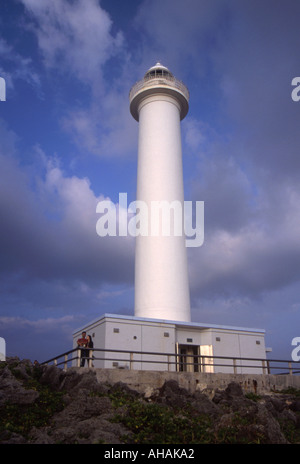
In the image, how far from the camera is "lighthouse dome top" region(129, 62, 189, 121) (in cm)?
3123

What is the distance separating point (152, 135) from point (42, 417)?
21.3 m

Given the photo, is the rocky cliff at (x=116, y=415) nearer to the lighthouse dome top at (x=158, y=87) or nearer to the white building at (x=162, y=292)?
the white building at (x=162, y=292)

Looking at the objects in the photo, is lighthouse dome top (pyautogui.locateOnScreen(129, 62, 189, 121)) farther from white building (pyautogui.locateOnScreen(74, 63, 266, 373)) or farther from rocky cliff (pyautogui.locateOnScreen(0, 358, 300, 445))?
rocky cliff (pyautogui.locateOnScreen(0, 358, 300, 445))

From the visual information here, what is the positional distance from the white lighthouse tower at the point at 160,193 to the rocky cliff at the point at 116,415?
10.0 metres

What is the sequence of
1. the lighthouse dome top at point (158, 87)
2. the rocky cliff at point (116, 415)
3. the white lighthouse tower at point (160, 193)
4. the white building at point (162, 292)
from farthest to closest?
the lighthouse dome top at point (158, 87), the white lighthouse tower at point (160, 193), the white building at point (162, 292), the rocky cliff at point (116, 415)

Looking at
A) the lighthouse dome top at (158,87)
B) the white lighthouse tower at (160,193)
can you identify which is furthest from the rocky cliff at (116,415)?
the lighthouse dome top at (158,87)

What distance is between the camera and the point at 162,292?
2683cm

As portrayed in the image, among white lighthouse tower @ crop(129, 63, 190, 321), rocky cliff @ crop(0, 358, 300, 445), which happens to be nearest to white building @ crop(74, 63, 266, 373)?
white lighthouse tower @ crop(129, 63, 190, 321)

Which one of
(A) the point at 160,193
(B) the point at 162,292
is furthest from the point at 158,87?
(B) the point at 162,292

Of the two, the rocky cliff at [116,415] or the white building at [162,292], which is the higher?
the white building at [162,292]

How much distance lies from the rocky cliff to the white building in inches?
244

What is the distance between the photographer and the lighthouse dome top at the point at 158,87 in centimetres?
3123

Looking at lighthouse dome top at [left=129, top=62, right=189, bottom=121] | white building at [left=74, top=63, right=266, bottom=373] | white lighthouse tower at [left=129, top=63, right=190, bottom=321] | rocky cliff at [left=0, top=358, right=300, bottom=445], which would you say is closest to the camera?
rocky cliff at [left=0, top=358, right=300, bottom=445]

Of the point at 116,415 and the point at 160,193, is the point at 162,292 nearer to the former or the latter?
the point at 160,193
